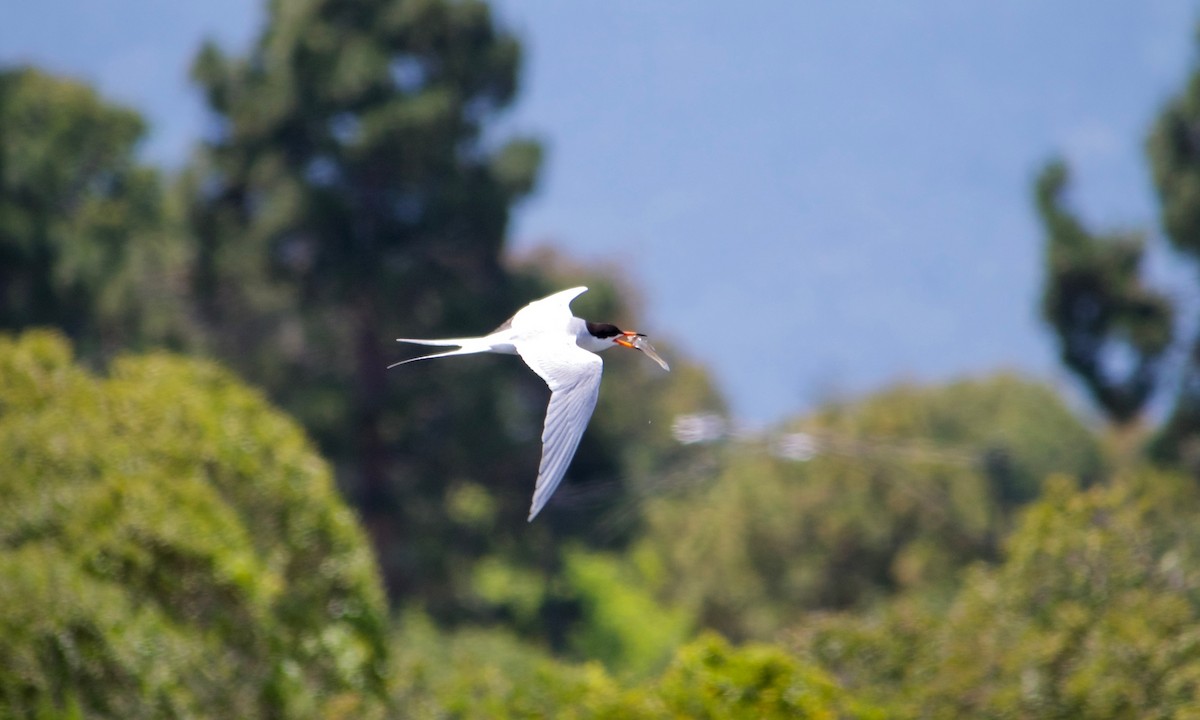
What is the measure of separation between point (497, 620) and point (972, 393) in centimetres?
1452

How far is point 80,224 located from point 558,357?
1344 inches

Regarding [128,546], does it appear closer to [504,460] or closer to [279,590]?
[279,590]

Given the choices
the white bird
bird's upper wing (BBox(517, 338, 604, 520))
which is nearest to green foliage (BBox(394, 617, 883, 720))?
the white bird

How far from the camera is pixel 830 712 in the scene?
1523cm

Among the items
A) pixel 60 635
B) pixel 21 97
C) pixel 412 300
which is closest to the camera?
pixel 60 635

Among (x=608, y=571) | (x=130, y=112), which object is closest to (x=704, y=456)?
(x=608, y=571)

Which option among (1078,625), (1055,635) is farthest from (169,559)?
(1078,625)

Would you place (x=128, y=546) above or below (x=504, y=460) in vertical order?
below

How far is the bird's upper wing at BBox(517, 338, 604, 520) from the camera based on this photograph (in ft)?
31.2

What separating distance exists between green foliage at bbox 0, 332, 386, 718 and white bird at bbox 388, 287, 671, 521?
14.0 ft

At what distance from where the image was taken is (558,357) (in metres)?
11.0

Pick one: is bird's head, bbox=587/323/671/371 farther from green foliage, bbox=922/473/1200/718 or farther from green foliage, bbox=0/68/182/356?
green foliage, bbox=0/68/182/356

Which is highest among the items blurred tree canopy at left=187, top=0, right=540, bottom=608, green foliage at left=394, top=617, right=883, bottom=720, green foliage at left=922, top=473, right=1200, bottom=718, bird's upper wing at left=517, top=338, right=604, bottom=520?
blurred tree canopy at left=187, top=0, right=540, bottom=608

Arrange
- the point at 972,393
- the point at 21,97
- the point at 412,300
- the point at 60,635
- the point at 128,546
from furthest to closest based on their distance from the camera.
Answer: the point at 972,393
the point at 21,97
the point at 412,300
the point at 128,546
the point at 60,635
